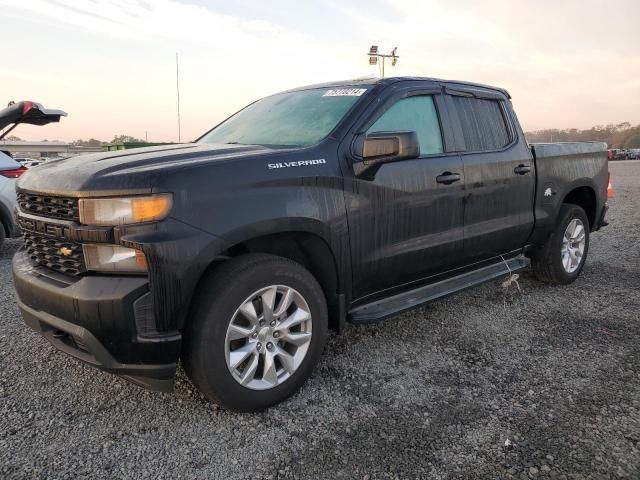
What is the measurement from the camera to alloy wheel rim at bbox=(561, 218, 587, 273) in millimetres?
5066

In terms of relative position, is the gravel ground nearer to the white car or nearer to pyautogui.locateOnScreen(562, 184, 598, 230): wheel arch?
pyautogui.locateOnScreen(562, 184, 598, 230): wheel arch

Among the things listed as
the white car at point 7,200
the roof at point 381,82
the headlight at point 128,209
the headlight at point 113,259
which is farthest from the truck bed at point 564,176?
the white car at point 7,200

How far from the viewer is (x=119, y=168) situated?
8.13 ft

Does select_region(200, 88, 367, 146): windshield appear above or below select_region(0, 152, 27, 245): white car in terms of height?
above

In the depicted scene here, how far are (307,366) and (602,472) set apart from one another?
1.52 m

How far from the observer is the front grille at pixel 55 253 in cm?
242

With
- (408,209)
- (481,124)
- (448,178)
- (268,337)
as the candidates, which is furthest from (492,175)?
(268,337)

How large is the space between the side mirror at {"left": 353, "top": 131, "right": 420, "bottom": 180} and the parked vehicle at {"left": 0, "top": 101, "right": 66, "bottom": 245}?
16.4 feet

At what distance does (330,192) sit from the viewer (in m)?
2.92

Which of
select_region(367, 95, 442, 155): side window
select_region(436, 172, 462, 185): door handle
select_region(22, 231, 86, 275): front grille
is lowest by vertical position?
select_region(22, 231, 86, 275): front grille

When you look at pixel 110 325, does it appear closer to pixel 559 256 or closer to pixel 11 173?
pixel 559 256

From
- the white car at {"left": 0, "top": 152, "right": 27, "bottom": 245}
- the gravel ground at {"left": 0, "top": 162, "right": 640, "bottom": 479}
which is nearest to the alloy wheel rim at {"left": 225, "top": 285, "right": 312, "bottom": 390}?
the gravel ground at {"left": 0, "top": 162, "right": 640, "bottom": 479}

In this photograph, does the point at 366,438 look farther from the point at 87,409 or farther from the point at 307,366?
the point at 87,409

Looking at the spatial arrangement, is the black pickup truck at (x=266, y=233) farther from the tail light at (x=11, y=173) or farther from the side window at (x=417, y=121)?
the tail light at (x=11, y=173)
